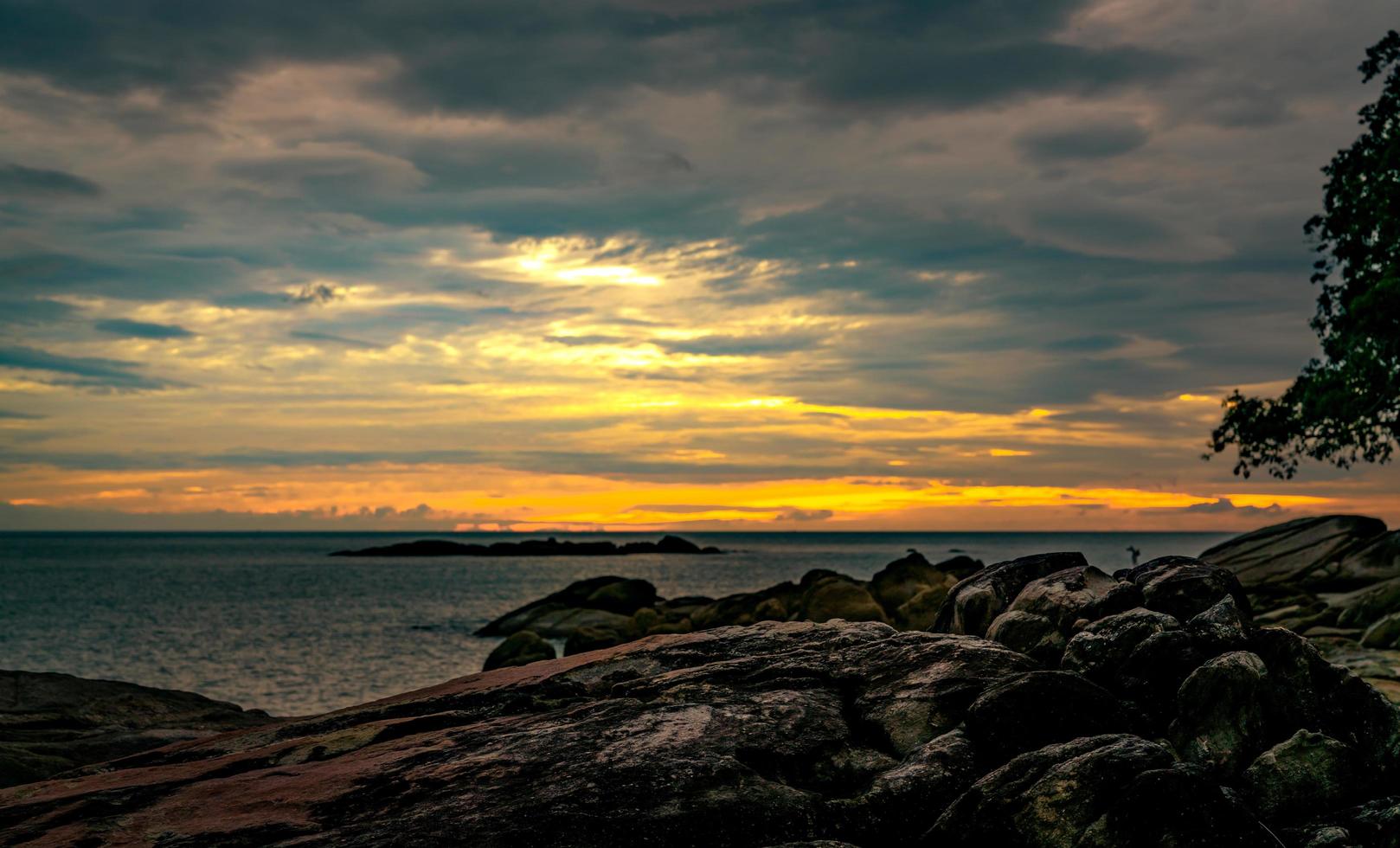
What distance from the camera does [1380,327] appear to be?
105ft

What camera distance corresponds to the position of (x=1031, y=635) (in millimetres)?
11242

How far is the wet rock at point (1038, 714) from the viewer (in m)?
8.82

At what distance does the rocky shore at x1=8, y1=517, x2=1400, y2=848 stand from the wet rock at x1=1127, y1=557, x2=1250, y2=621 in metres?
0.03

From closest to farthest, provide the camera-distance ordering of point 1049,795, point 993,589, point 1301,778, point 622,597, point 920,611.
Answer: point 1049,795 < point 1301,778 < point 993,589 < point 920,611 < point 622,597

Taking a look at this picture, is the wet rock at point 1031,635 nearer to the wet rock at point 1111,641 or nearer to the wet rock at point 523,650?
the wet rock at point 1111,641

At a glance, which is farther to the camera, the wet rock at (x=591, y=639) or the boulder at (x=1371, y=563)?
the wet rock at (x=591, y=639)

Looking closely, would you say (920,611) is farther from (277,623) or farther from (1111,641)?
(277,623)

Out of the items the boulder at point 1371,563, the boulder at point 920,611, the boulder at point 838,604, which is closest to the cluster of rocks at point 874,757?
the boulder at point 920,611

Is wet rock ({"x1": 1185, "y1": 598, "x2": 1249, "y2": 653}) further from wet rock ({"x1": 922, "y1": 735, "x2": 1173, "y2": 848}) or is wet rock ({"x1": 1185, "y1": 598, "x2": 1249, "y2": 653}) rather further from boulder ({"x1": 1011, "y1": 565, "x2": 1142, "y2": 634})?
wet rock ({"x1": 922, "y1": 735, "x2": 1173, "y2": 848})

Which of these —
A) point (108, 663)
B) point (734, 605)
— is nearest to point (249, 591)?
point (108, 663)

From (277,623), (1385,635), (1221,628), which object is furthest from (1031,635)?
(277,623)

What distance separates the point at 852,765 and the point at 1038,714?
→ 1683 mm

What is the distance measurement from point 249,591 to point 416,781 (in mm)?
102793

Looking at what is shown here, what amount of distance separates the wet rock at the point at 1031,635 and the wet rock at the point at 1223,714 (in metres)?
1.77
